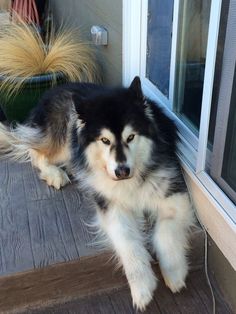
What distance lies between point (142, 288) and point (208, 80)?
103 centimetres

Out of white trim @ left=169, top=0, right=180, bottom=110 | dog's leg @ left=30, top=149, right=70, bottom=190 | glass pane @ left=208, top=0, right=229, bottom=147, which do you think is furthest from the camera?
dog's leg @ left=30, top=149, right=70, bottom=190

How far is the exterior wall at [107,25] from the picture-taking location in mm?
3160

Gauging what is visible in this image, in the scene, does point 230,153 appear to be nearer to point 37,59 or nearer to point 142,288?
point 142,288

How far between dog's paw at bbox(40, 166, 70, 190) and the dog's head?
538mm

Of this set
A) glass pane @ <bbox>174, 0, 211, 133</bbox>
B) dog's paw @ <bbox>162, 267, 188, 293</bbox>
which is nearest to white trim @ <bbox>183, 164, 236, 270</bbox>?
dog's paw @ <bbox>162, 267, 188, 293</bbox>

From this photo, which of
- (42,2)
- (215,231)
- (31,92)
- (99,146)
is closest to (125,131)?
(99,146)

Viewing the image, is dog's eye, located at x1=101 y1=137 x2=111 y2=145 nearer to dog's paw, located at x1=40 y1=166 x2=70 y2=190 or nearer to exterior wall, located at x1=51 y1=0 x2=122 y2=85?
dog's paw, located at x1=40 y1=166 x2=70 y2=190

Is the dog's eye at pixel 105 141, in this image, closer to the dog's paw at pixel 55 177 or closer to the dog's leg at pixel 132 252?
the dog's leg at pixel 132 252

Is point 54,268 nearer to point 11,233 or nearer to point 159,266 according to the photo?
point 11,233

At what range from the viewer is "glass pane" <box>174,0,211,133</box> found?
7.29 ft

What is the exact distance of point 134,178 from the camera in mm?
2236

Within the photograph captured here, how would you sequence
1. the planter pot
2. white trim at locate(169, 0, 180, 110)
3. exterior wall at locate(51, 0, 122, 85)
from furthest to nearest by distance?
1. the planter pot
2. exterior wall at locate(51, 0, 122, 85)
3. white trim at locate(169, 0, 180, 110)

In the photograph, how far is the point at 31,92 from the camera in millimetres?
3375

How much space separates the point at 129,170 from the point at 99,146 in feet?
0.75
